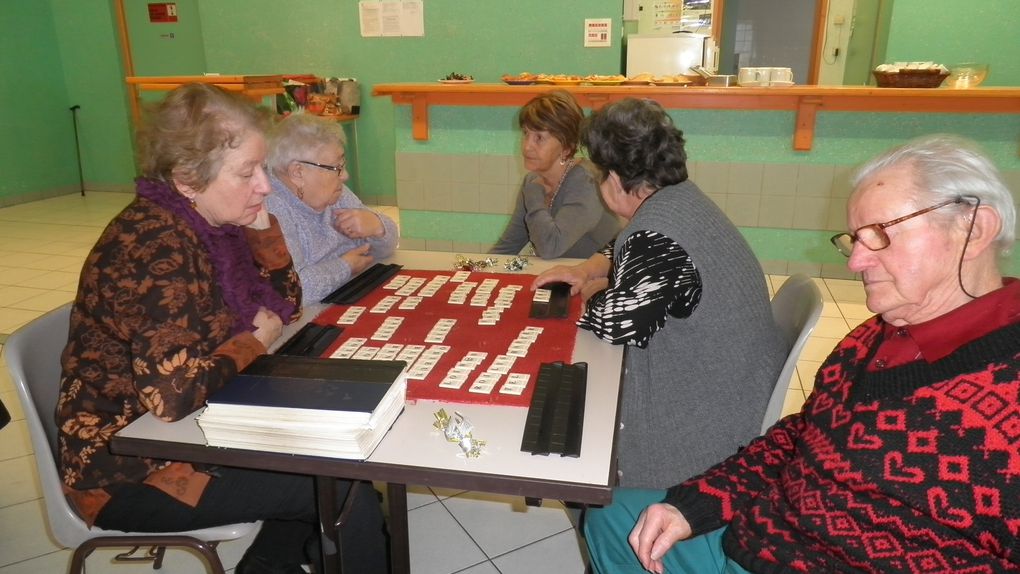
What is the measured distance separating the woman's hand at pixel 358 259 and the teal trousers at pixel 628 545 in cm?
106

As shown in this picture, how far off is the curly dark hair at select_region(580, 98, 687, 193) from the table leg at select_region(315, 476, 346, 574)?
1.02 meters

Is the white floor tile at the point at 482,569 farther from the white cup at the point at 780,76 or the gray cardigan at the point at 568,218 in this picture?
the white cup at the point at 780,76

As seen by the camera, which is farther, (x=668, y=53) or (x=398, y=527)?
(x=668, y=53)

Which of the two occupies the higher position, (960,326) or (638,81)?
(638,81)

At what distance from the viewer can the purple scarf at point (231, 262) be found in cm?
146

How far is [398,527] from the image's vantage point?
143cm

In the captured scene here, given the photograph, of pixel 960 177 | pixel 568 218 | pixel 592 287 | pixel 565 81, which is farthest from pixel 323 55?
pixel 960 177

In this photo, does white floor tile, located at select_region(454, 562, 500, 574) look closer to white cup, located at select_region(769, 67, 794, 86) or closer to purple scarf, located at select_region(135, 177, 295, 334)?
purple scarf, located at select_region(135, 177, 295, 334)

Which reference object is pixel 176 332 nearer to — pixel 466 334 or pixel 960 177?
pixel 466 334

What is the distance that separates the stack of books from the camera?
1152mm

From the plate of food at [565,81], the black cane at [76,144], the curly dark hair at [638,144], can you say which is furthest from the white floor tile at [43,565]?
the black cane at [76,144]

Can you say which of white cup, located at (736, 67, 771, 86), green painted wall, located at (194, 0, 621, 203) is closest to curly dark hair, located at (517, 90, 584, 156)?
white cup, located at (736, 67, 771, 86)

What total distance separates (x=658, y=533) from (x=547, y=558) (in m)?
0.91

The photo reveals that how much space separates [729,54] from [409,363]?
6228 mm
